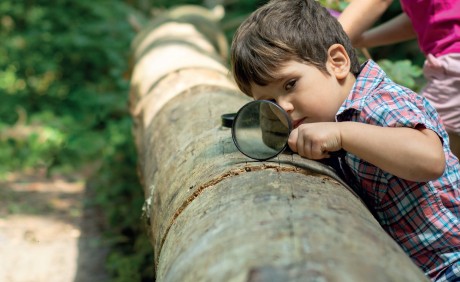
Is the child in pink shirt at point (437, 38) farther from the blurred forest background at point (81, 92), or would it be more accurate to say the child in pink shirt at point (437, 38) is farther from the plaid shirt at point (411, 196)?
the blurred forest background at point (81, 92)

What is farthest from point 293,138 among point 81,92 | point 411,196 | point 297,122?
point 81,92

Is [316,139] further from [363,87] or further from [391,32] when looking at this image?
[391,32]

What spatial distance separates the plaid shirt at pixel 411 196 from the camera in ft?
7.09

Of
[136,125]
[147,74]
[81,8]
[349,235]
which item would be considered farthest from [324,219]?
[81,8]

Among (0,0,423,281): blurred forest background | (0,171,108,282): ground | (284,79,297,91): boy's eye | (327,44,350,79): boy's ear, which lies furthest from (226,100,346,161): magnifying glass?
(0,0,423,281): blurred forest background

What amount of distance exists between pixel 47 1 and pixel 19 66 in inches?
45.2

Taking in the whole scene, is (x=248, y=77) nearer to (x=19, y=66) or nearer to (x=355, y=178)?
(x=355, y=178)

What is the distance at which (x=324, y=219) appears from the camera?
1.61 meters

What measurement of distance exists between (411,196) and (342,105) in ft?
1.21

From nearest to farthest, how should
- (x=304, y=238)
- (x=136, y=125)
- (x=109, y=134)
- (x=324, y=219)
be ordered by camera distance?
(x=304, y=238), (x=324, y=219), (x=136, y=125), (x=109, y=134)

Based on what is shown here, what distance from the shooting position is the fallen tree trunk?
1.40 m

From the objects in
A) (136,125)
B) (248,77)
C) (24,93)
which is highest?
(24,93)

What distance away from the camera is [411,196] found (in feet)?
7.13

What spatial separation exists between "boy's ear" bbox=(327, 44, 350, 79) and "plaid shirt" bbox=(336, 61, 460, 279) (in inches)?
2.3
